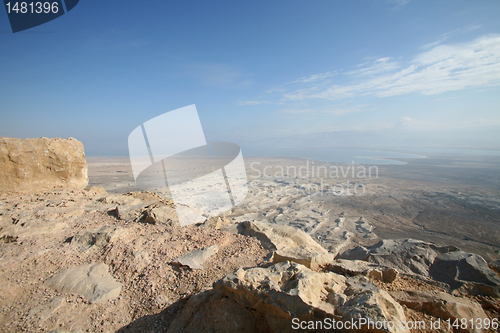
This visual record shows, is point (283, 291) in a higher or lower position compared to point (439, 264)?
higher

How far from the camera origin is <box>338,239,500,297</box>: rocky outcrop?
2.82m

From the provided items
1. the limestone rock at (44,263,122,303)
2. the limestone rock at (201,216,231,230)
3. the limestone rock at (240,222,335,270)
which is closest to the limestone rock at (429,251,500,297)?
the limestone rock at (240,222,335,270)

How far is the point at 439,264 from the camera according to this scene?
356 cm

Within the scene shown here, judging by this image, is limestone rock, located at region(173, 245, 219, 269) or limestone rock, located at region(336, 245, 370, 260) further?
limestone rock, located at region(336, 245, 370, 260)

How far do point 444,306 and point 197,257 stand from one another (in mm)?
3156

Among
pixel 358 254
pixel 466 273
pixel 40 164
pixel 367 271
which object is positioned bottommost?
pixel 358 254

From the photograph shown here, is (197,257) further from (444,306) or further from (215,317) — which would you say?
(444,306)

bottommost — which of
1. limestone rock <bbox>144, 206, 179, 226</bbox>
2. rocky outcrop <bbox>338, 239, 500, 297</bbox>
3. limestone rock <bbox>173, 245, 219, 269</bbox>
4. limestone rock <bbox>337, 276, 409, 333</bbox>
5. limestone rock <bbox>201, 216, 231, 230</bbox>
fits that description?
rocky outcrop <bbox>338, 239, 500, 297</bbox>

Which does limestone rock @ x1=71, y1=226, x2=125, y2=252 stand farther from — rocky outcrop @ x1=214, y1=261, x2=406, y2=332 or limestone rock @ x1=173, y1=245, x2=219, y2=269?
rocky outcrop @ x1=214, y1=261, x2=406, y2=332

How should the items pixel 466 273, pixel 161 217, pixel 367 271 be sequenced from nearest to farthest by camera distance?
pixel 367 271, pixel 466 273, pixel 161 217

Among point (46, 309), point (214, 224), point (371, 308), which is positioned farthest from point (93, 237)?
point (371, 308)

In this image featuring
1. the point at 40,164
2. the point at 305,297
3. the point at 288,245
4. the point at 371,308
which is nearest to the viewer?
the point at 371,308

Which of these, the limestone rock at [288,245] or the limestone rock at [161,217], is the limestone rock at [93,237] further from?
the limestone rock at [288,245]

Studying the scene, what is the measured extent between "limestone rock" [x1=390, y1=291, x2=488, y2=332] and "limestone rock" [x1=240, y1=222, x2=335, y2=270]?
0.99m
